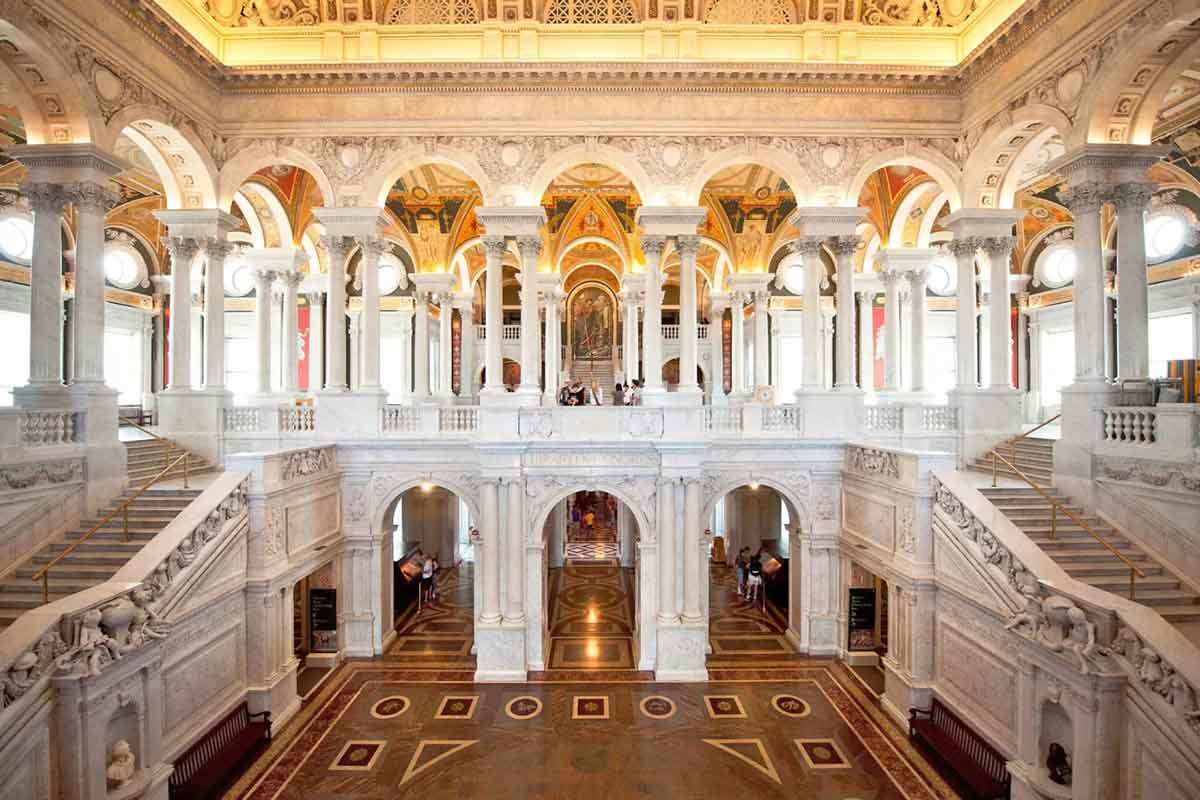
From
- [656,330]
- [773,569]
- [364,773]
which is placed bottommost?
[364,773]

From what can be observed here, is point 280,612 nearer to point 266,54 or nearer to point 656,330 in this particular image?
point 656,330

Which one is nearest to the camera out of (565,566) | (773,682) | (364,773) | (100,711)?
(100,711)

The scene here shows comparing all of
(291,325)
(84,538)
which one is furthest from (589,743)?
(291,325)

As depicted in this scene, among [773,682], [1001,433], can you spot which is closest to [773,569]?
[773,682]

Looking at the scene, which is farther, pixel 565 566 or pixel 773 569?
pixel 565 566

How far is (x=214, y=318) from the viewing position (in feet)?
49.8

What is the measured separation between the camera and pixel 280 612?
1170 cm

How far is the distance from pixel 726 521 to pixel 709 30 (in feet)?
49.4

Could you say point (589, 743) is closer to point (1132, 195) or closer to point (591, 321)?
point (1132, 195)

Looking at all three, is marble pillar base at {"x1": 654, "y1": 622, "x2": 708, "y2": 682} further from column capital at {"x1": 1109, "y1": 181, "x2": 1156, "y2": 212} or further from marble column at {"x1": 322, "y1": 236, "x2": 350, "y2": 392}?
column capital at {"x1": 1109, "y1": 181, "x2": 1156, "y2": 212}

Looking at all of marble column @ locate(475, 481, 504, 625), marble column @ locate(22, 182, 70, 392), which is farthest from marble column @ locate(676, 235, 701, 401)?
marble column @ locate(22, 182, 70, 392)

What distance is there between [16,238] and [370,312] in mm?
11396

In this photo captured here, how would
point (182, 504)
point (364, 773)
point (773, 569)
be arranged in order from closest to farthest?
point (364, 773) → point (182, 504) → point (773, 569)

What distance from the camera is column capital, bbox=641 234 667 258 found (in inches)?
579
